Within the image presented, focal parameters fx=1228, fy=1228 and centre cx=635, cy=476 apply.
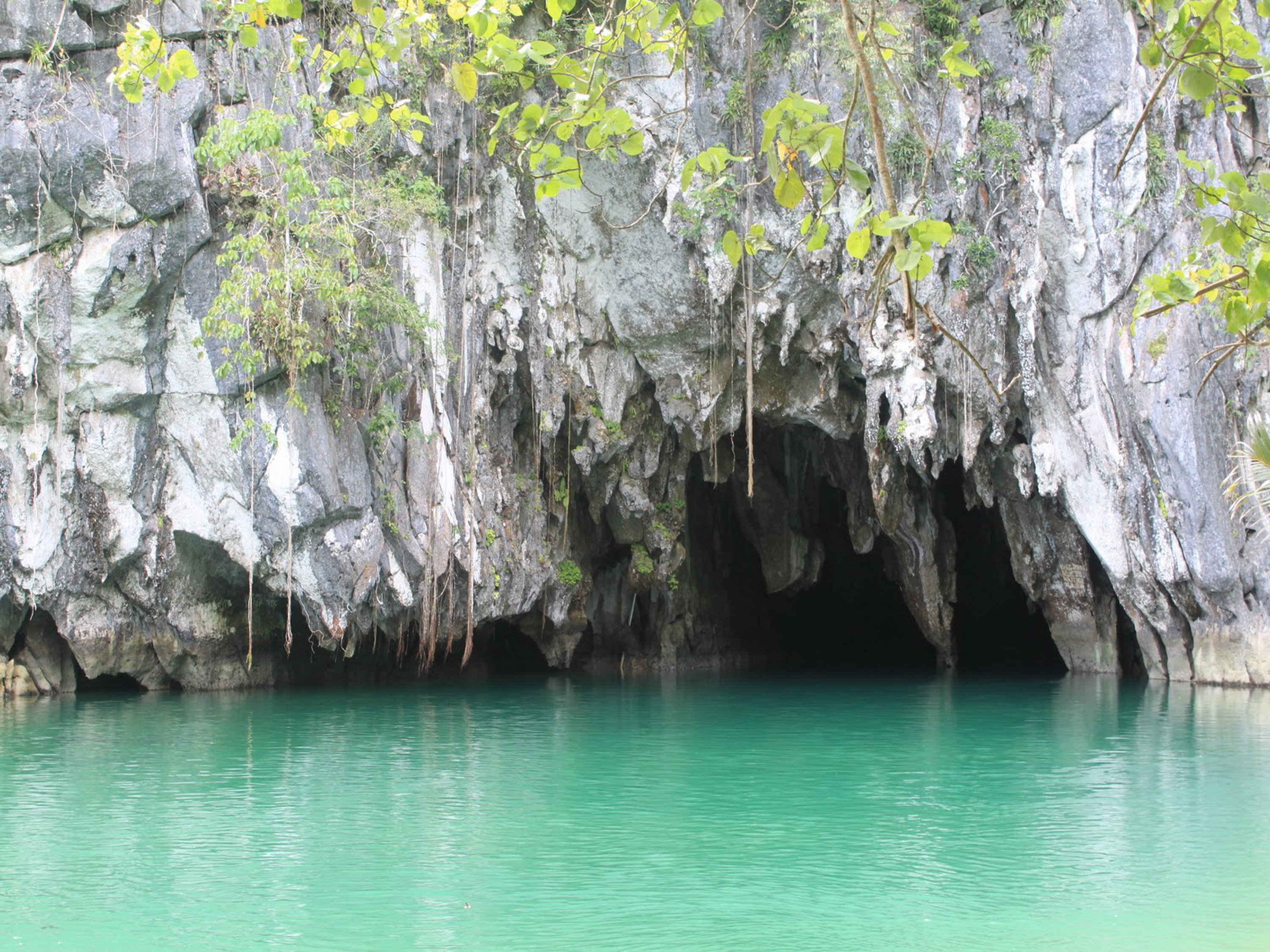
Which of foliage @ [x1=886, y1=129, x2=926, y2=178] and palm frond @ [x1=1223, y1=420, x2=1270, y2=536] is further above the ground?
foliage @ [x1=886, y1=129, x2=926, y2=178]

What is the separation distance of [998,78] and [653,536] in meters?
8.87

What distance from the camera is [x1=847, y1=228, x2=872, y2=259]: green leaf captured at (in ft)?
10.0

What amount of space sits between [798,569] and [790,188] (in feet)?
66.6

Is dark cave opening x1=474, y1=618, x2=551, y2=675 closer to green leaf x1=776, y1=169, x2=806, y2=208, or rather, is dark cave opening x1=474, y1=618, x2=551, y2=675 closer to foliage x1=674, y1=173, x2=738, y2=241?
foliage x1=674, y1=173, x2=738, y2=241

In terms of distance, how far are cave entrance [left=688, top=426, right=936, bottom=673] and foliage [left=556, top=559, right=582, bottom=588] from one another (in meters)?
3.63

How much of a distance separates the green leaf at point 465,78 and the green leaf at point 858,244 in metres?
1.47

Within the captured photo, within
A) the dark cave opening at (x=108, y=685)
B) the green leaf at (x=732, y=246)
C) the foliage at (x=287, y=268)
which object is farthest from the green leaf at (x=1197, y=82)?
the dark cave opening at (x=108, y=685)

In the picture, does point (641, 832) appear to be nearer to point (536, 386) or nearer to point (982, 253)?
point (536, 386)

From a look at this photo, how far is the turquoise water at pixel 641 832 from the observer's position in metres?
6.11

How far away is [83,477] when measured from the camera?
15.9 m

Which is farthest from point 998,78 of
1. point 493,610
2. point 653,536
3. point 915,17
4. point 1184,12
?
point 1184,12

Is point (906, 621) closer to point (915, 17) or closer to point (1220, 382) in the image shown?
point (1220, 382)

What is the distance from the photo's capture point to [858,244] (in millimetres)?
3076

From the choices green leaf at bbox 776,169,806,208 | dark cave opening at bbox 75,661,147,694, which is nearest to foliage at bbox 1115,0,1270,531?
green leaf at bbox 776,169,806,208
